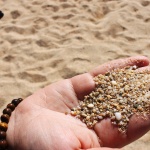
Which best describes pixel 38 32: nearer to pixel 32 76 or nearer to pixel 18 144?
pixel 32 76

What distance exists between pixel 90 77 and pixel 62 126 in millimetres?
645

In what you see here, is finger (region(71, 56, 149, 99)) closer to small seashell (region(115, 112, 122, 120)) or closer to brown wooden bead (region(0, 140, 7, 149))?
small seashell (region(115, 112, 122, 120))

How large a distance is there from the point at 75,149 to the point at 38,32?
2763mm

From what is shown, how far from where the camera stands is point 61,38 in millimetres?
3936

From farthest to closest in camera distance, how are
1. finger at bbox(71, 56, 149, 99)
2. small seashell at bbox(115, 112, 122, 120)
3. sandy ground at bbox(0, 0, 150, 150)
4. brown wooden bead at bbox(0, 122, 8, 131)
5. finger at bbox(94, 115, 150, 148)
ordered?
sandy ground at bbox(0, 0, 150, 150) < finger at bbox(71, 56, 149, 99) < brown wooden bead at bbox(0, 122, 8, 131) < small seashell at bbox(115, 112, 122, 120) < finger at bbox(94, 115, 150, 148)

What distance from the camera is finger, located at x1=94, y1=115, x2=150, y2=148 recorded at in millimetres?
1854

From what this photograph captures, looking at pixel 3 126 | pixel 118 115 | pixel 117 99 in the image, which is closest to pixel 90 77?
pixel 117 99

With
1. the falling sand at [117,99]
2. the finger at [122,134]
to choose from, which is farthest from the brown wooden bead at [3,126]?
the finger at [122,134]

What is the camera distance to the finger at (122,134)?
1854mm

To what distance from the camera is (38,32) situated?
410cm

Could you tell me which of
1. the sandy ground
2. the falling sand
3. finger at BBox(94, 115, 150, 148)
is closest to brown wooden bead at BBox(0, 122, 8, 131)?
the falling sand

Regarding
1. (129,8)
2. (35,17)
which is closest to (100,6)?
(129,8)

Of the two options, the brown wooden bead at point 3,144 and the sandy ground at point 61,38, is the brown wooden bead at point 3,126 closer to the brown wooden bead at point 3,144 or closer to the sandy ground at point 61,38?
the brown wooden bead at point 3,144

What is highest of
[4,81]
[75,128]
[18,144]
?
[75,128]
